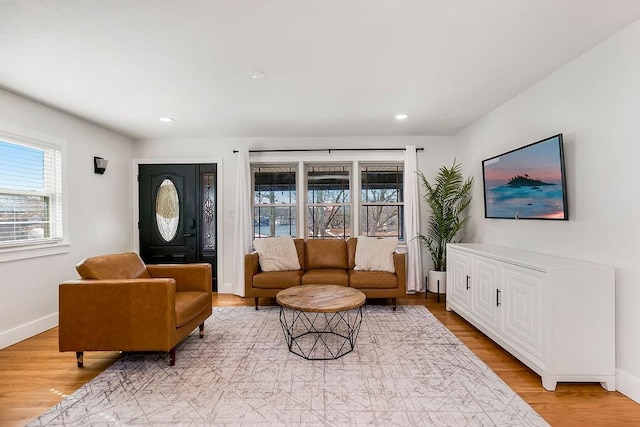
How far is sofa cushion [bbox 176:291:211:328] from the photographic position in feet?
8.20

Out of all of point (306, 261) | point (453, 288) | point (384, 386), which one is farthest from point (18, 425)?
point (453, 288)

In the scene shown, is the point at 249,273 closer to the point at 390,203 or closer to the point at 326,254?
the point at 326,254

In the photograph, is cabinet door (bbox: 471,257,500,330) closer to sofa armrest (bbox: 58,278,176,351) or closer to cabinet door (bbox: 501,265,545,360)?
cabinet door (bbox: 501,265,545,360)

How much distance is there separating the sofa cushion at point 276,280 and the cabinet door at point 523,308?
87.9 inches

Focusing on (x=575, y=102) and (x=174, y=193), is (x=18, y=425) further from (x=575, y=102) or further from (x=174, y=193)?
(x=575, y=102)

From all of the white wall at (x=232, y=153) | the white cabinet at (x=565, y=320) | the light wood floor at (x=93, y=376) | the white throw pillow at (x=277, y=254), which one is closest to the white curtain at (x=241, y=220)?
the white wall at (x=232, y=153)

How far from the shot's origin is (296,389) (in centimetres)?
208

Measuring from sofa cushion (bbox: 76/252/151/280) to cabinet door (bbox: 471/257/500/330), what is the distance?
329 cm

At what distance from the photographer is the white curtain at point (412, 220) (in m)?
4.48

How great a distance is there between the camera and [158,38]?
80.2 inches

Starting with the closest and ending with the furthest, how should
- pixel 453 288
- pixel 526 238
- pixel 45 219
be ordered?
1. pixel 526 238
2. pixel 45 219
3. pixel 453 288

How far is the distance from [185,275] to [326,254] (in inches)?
75.7

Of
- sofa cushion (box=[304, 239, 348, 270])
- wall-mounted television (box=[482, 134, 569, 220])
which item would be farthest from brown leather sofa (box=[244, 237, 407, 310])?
wall-mounted television (box=[482, 134, 569, 220])

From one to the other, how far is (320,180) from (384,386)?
3.32m
